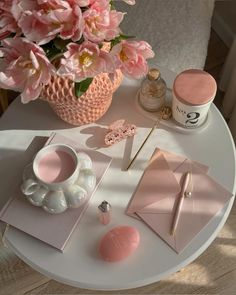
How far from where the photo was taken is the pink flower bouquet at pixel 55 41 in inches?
22.9

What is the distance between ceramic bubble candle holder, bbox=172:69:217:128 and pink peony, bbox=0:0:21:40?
0.35 metres

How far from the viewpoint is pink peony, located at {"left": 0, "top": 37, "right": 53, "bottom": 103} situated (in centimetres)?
61

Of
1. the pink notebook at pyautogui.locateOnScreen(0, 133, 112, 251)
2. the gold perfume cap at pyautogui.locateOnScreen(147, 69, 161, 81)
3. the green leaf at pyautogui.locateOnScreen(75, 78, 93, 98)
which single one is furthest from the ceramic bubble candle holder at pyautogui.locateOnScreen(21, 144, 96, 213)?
the gold perfume cap at pyautogui.locateOnScreen(147, 69, 161, 81)

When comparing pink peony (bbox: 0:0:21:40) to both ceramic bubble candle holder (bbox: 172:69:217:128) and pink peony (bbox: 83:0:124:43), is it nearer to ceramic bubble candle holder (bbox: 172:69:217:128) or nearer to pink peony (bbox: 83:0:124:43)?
pink peony (bbox: 83:0:124:43)

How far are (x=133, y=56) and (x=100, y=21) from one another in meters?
0.10

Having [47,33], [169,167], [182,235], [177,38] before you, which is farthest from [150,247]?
[177,38]

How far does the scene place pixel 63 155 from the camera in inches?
30.7

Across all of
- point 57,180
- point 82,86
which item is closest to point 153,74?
point 82,86

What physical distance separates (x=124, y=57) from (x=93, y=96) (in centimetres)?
12

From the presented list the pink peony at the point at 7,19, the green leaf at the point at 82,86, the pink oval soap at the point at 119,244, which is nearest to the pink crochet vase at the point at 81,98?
the green leaf at the point at 82,86

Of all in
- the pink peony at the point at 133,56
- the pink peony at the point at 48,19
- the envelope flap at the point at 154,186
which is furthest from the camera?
the envelope flap at the point at 154,186

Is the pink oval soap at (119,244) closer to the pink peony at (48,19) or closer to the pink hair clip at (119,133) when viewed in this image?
the pink hair clip at (119,133)

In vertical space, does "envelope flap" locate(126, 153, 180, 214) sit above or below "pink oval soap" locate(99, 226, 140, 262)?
above

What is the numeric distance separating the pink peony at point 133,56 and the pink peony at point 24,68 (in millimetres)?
122
